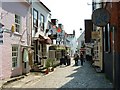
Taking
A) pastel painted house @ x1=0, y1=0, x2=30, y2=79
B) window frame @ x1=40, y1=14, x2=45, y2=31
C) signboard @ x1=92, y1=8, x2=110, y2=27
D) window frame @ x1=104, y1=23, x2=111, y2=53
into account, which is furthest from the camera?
window frame @ x1=40, y1=14, x2=45, y2=31

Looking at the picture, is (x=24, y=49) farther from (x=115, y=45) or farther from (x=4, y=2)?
(x=115, y=45)

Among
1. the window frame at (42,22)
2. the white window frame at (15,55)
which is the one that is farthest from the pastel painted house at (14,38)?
the window frame at (42,22)

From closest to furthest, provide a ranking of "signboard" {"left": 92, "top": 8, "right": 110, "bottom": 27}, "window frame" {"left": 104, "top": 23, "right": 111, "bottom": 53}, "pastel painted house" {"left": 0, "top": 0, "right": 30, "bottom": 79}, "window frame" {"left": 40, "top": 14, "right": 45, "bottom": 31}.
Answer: "signboard" {"left": 92, "top": 8, "right": 110, "bottom": 27}, "pastel painted house" {"left": 0, "top": 0, "right": 30, "bottom": 79}, "window frame" {"left": 104, "top": 23, "right": 111, "bottom": 53}, "window frame" {"left": 40, "top": 14, "right": 45, "bottom": 31}

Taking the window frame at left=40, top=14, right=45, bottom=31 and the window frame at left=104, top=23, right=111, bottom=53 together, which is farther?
the window frame at left=40, top=14, right=45, bottom=31

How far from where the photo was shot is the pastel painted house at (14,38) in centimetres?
1650

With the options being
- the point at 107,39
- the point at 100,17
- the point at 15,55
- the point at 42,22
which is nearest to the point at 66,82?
the point at 107,39

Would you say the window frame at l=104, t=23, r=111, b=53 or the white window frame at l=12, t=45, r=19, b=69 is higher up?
the window frame at l=104, t=23, r=111, b=53

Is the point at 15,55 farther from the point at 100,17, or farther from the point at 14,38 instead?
the point at 100,17

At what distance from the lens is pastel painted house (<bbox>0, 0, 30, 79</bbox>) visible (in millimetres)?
16500

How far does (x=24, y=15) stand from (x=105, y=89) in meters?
10.5

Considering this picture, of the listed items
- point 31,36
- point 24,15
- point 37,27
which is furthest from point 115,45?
point 37,27

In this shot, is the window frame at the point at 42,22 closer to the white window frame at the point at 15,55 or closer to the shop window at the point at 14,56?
the white window frame at the point at 15,55

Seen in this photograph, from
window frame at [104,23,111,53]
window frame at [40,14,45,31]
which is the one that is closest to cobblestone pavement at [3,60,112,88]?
window frame at [104,23,111,53]

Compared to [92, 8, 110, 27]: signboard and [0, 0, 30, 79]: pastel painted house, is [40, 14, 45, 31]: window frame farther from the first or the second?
[92, 8, 110, 27]: signboard
